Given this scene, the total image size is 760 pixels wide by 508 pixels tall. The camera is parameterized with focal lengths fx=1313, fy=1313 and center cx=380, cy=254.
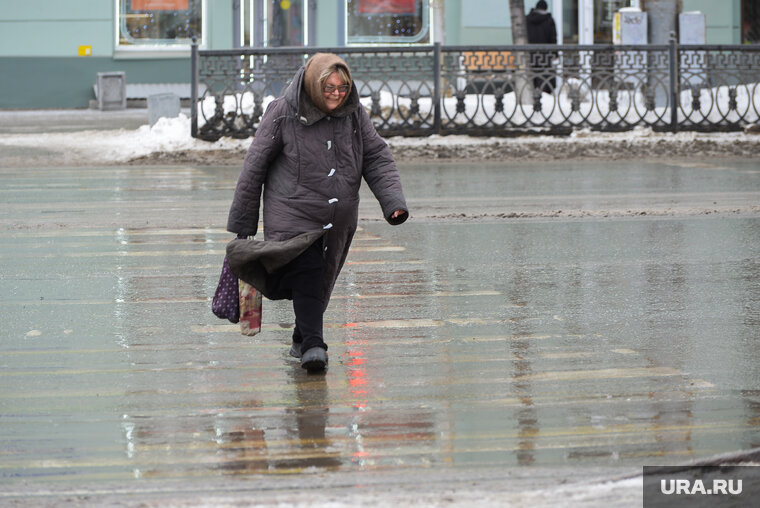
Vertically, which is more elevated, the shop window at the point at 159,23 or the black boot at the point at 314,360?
the shop window at the point at 159,23

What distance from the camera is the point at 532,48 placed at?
65.7ft

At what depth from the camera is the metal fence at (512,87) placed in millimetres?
19516

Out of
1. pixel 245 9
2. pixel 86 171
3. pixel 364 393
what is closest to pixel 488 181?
pixel 86 171

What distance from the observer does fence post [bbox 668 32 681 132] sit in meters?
19.9

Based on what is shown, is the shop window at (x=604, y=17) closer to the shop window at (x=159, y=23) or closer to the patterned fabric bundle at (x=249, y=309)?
the shop window at (x=159, y=23)

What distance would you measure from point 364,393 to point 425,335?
1.25 meters

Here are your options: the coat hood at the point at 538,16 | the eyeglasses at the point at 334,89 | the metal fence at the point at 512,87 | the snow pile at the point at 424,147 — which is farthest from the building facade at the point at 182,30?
the eyeglasses at the point at 334,89

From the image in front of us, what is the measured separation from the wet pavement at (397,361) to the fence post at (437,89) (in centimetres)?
794

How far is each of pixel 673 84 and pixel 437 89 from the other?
365 cm

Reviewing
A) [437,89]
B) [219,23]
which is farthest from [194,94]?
[219,23]

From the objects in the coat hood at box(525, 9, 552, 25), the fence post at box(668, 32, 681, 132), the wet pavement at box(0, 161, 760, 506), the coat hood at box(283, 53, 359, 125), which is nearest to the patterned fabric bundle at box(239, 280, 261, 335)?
the wet pavement at box(0, 161, 760, 506)

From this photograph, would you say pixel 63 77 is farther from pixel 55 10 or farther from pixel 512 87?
pixel 512 87

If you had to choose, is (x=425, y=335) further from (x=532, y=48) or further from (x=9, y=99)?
(x=9, y=99)

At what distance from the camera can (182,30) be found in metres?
28.0
